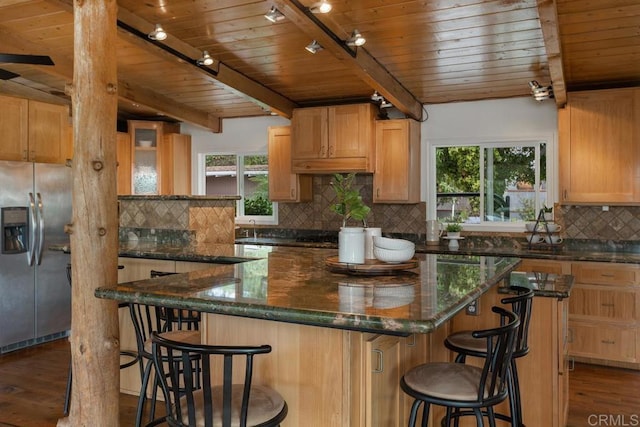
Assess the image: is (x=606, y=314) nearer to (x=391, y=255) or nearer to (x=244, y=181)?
(x=391, y=255)

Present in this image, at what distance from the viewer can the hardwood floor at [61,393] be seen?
→ 129 inches

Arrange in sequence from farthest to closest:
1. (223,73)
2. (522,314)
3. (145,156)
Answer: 1. (145,156)
2. (223,73)
3. (522,314)

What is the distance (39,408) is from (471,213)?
424 centimetres

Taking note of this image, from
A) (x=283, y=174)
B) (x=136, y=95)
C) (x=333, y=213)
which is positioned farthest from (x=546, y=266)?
(x=136, y=95)

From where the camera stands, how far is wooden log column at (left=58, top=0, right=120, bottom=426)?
7.52 ft

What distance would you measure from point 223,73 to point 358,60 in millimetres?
1388

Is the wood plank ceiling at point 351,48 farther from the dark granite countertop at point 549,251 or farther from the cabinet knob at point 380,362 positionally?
the cabinet knob at point 380,362

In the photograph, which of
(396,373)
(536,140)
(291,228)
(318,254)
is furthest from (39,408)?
(536,140)

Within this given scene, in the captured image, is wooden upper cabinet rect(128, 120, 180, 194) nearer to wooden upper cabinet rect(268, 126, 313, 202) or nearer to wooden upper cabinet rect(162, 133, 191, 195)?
wooden upper cabinet rect(162, 133, 191, 195)

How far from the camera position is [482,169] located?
548 cm

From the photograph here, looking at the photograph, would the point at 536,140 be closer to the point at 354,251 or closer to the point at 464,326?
the point at 464,326

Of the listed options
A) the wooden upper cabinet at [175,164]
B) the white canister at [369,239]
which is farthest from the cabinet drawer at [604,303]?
the wooden upper cabinet at [175,164]

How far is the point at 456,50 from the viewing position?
408 cm

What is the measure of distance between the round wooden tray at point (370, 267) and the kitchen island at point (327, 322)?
4 cm
